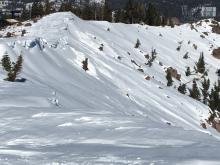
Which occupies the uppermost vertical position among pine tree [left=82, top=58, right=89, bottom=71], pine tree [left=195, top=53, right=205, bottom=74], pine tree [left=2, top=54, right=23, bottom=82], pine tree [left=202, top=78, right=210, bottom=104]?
pine tree [left=2, top=54, right=23, bottom=82]

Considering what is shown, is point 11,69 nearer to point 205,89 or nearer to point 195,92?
point 195,92

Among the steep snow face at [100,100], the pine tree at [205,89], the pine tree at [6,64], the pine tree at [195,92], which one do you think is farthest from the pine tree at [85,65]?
the pine tree at [205,89]

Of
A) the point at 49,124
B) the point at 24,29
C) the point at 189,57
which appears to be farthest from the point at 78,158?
the point at 189,57

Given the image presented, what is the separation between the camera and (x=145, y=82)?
30047 mm

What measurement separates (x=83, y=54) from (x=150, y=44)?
1781 cm

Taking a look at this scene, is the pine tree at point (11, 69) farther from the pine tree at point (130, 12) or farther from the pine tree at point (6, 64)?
the pine tree at point (130, 12)

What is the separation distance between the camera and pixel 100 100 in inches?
798

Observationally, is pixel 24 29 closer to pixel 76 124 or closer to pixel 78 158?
pixel 76 124

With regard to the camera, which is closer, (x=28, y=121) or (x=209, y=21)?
(x=28, y=121)

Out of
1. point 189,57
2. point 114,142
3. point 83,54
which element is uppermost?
point 114,142

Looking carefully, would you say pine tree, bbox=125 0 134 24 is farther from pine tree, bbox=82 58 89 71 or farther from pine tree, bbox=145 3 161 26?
pine tree, bbox=82 58 89 71

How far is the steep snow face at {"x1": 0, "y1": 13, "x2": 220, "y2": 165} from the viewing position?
26.1 feet

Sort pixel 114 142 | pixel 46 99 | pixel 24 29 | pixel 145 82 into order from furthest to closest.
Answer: pixel 24 29 → pixel 145 82 → pixel 46 99 → pixel 114 142

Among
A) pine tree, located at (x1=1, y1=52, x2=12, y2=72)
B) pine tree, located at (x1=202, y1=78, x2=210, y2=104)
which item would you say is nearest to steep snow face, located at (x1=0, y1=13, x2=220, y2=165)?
pine tree, located at (x1=1, y1=52, x2=12, y2=72)
